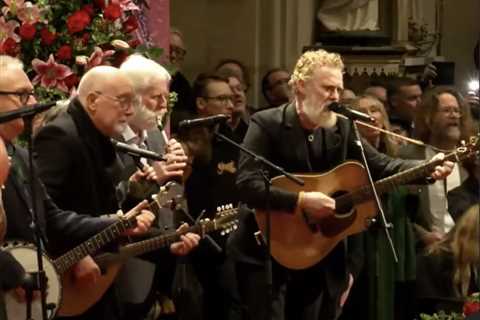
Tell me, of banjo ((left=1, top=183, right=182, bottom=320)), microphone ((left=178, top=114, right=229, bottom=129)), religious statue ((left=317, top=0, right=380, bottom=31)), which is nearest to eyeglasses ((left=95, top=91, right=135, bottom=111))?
microphone ((left=178, top=114, right=229, bottom=129))

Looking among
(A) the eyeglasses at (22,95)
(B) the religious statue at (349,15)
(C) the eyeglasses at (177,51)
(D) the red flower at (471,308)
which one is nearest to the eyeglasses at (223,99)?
(C) the eyeglasses at (177,51)

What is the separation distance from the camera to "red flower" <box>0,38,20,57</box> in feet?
18.3

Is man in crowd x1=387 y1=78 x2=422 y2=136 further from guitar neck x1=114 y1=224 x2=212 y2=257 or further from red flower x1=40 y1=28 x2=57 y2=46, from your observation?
red flower x1=40 y1=28 x2=57 y2=46

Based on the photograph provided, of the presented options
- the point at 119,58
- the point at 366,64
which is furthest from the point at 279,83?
the point at 119,58

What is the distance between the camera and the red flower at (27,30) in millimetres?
5598

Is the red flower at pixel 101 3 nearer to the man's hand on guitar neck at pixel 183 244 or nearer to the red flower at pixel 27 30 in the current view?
the red flower at pixel 27 30

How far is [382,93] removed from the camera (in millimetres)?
8109

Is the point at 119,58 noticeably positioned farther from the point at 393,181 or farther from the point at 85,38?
the point at 393,181

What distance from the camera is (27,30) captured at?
561cm

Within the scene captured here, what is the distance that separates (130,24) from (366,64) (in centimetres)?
466

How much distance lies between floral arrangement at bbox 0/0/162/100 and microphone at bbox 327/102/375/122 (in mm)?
Result: 993

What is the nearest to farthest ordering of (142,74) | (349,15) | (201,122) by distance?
(201,122)
(142,74)
(349,15)

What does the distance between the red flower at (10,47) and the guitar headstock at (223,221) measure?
1.12 m

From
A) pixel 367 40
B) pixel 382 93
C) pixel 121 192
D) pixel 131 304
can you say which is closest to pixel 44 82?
pixel 121 192
